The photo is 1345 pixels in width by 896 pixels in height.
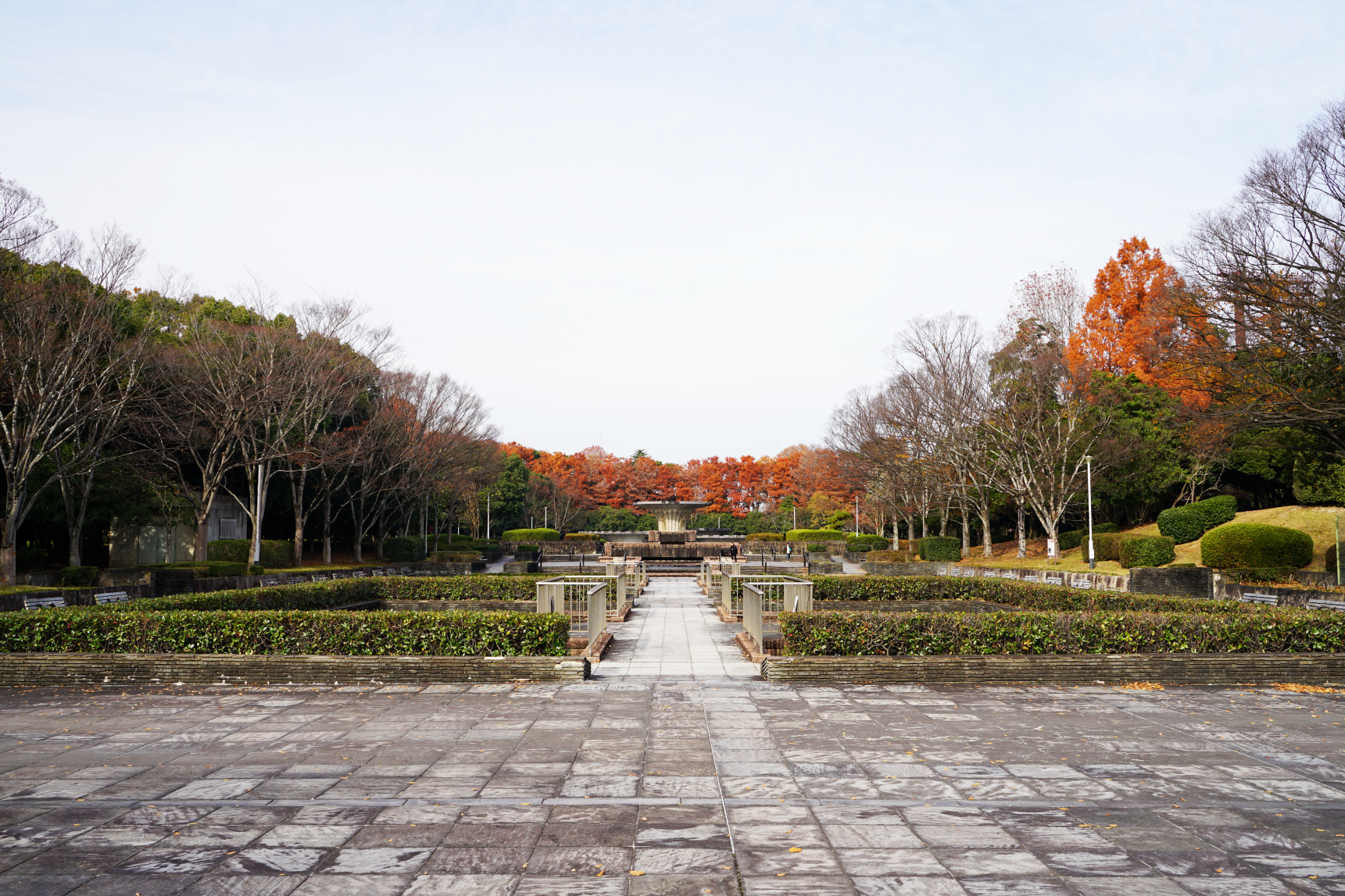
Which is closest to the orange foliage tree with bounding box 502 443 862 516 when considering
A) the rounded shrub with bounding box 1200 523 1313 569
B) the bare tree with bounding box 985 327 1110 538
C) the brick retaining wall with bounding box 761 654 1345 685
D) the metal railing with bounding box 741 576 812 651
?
the bare tree with bounding box 985 327 1110 538

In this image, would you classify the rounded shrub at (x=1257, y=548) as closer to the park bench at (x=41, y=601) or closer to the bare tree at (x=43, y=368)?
the park bench at (x=41, y=601)

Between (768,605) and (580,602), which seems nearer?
(768,605)

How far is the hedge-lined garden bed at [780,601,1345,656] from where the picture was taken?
34.4 ft

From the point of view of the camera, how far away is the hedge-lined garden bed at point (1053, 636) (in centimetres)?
1048

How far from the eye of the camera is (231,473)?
116 ft

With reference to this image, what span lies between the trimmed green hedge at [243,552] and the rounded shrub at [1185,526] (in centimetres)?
3090

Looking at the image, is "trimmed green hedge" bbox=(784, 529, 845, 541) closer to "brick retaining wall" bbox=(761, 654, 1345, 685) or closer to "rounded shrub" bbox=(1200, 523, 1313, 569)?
"rounded shrub" bbox=(1200, 523, 1313, 569)

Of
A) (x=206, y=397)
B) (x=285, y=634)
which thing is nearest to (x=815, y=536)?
(x=206, y=397)

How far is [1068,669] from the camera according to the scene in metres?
9.94

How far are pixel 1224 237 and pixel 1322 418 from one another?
16.0 ft

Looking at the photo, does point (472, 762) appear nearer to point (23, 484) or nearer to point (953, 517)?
point (23, 484)

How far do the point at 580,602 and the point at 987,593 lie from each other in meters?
8.87

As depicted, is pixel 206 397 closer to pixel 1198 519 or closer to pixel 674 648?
pixel 674 648

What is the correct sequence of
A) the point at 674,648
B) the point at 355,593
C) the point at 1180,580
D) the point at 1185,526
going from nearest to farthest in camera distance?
the point at 674,648, the point at 355,593, the point at 1180,580, the point at 1185,526
